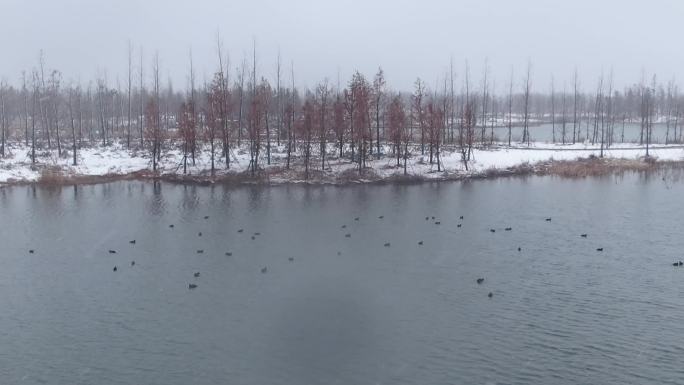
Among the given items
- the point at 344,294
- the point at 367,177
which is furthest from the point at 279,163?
the point at 344,294

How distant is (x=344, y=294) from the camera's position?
31031mm

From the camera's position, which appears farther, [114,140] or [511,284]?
[114,140]

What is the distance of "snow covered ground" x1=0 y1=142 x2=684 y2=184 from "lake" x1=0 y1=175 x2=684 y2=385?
16.3m

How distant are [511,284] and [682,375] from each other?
10.8m

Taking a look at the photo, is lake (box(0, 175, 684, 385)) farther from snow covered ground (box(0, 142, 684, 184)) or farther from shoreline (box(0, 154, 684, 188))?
snow covered ground (box(0, 142, 684, 184))

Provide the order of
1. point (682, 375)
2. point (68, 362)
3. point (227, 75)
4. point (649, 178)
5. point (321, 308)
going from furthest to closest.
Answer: point (227, 75)
point (649, 178)
point (321, 308)
point (68, 362)
point (682, 375)

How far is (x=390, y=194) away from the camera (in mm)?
62344

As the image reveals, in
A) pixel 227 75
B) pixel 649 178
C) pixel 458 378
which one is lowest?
pixel 458 378

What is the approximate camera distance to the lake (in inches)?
915

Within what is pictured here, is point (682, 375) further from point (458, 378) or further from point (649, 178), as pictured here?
point (649, 178)

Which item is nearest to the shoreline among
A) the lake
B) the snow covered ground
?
the snow covered ground

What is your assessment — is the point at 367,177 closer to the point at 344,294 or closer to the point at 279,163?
the point at 279,163

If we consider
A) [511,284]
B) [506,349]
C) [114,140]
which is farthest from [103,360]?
[114,140]

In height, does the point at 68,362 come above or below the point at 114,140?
below
